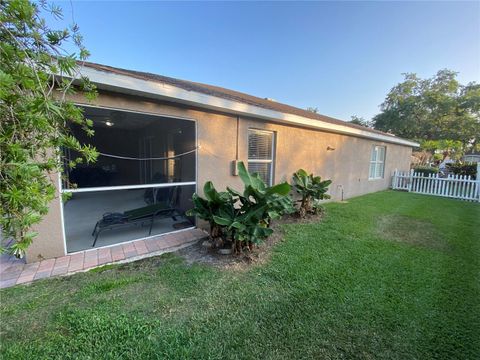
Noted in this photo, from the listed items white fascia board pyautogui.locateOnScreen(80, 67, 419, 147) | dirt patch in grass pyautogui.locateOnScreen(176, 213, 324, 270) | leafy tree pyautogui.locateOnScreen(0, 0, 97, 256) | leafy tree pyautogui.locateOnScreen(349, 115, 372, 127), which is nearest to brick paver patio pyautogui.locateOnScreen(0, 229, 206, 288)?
dirt patch in grass pyautogui.locateOnScreen(176, 213, 324, 270)

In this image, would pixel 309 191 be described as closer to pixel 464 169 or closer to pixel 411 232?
pixel 411 232

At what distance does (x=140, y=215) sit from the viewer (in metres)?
4.59

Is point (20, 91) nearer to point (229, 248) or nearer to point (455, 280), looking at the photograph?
point (229, 248)

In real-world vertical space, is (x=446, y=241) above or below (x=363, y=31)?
below

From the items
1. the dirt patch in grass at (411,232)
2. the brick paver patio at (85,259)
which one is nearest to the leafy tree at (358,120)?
the dirt patch in grass at (411,232)

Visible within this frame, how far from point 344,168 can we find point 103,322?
963 cm

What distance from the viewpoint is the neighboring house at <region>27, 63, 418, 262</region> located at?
145 inches

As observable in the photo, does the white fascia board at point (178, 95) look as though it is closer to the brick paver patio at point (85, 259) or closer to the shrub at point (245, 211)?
the shrub at point (245, 211)

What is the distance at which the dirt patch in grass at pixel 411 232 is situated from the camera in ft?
15.4

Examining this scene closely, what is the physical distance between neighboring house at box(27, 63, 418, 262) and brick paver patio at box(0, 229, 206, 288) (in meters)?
0.22

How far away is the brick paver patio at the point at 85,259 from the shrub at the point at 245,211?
36.7 inches

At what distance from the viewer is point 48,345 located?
1.94 m

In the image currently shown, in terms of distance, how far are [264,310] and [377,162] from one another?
1214 centimetres

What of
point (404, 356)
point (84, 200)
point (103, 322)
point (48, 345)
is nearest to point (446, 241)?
point (404, 356)
